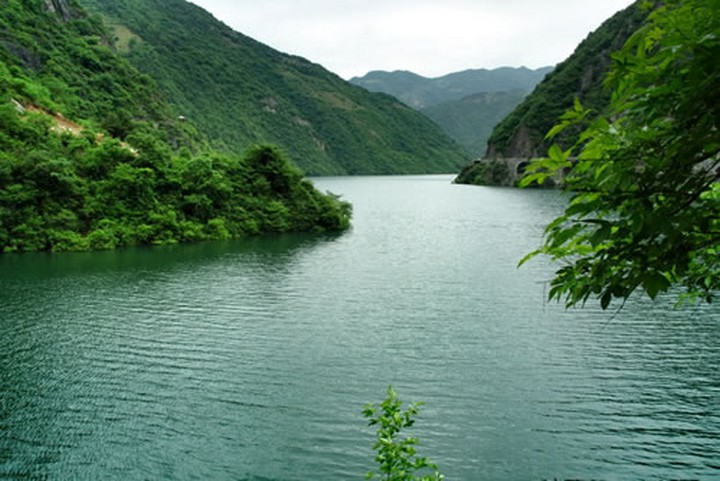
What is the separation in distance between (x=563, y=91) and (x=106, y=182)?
14265 centimetres

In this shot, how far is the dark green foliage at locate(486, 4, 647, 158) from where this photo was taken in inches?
5733

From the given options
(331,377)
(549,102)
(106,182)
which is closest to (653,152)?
(331,377)

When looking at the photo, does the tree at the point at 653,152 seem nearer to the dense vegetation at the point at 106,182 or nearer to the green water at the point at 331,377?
the green water at the point at 331,377

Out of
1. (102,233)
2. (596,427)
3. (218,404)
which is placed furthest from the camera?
(102,233)

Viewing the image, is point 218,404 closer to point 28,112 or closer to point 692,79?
point 692,79

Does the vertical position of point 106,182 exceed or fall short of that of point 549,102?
it falls short

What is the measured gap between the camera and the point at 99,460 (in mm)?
12711

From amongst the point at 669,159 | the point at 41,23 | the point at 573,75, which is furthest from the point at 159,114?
the point at 573,75

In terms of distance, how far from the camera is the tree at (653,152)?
2.85 meters

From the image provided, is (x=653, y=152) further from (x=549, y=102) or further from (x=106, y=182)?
(x=549, y=102)

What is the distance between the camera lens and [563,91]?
155 meters

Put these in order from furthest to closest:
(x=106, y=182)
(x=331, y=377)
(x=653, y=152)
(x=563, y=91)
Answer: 1. (x=563, y=91)
2. (x=106, y=182)
3. (x=331, y=377)
4. (x=653, y=152)

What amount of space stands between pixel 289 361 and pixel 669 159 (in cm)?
1763

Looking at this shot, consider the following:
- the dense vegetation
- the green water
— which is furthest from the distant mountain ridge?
the green water
